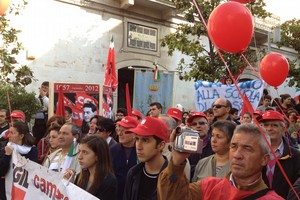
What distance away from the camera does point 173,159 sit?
2.11 metres

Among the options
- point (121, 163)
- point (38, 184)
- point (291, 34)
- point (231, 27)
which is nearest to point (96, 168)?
point (38, 184)

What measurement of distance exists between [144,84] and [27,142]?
221 inches

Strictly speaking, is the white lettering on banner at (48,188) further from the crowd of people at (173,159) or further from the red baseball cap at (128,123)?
the red baseball cap at (128,123)

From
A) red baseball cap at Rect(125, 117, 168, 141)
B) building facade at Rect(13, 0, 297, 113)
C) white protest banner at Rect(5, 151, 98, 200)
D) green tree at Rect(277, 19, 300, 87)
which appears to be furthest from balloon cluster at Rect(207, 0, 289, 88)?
green tree at Rect(277, 19, 300, 87)

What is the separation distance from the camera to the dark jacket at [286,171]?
341cm

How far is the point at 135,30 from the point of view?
1436 cm

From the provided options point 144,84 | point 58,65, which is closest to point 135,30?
point 58,65

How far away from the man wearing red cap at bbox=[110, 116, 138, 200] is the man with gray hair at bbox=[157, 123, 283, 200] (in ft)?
6.76

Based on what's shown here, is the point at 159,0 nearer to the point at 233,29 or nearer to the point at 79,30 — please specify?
the point at 79,30

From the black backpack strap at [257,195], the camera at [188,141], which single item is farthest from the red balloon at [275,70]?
the camera at [188,141]

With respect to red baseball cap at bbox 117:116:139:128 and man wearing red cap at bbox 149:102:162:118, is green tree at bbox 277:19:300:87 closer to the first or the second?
man wearing red cap at bbox 149:102:162:118

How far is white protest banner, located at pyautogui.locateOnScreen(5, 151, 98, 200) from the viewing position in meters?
3.10

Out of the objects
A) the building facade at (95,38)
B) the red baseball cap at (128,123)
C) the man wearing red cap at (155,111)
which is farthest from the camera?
the building facade at (95,38)

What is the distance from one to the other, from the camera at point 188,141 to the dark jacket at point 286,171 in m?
1.55
